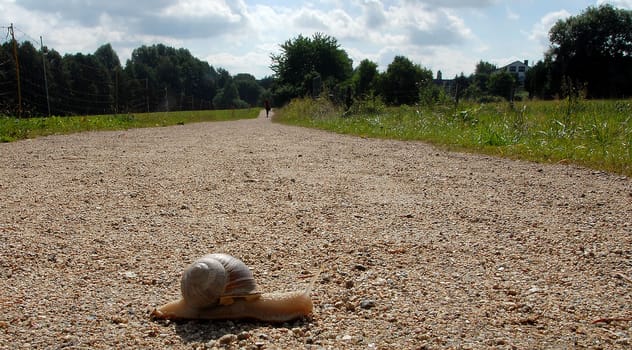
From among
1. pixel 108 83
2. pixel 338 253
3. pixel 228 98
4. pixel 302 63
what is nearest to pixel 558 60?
pixel 302 63

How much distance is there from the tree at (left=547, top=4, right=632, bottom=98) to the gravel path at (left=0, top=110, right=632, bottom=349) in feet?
146

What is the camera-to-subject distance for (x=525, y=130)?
10.2 m

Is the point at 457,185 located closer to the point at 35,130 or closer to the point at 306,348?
the point at 306,348

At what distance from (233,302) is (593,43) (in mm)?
51959

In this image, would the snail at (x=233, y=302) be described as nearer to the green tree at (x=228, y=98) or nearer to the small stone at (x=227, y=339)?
the small stone at (x=227, y=339)

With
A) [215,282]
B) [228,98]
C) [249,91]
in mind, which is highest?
[249,91]

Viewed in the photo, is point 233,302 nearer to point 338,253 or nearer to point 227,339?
point 227,339

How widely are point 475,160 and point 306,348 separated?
6170mm

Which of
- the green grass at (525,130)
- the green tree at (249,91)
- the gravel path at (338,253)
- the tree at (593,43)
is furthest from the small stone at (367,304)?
the green tree at (249,91)

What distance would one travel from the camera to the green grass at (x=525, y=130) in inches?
302

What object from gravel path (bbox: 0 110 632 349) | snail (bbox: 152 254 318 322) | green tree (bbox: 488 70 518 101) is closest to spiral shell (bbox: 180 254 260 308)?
snail (bbox: 152 254 318 322)

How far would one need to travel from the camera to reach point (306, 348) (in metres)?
2.12

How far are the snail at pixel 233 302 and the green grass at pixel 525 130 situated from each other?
17.4 feet

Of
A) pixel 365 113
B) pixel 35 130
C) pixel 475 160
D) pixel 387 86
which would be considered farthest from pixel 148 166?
pixel 387 86
